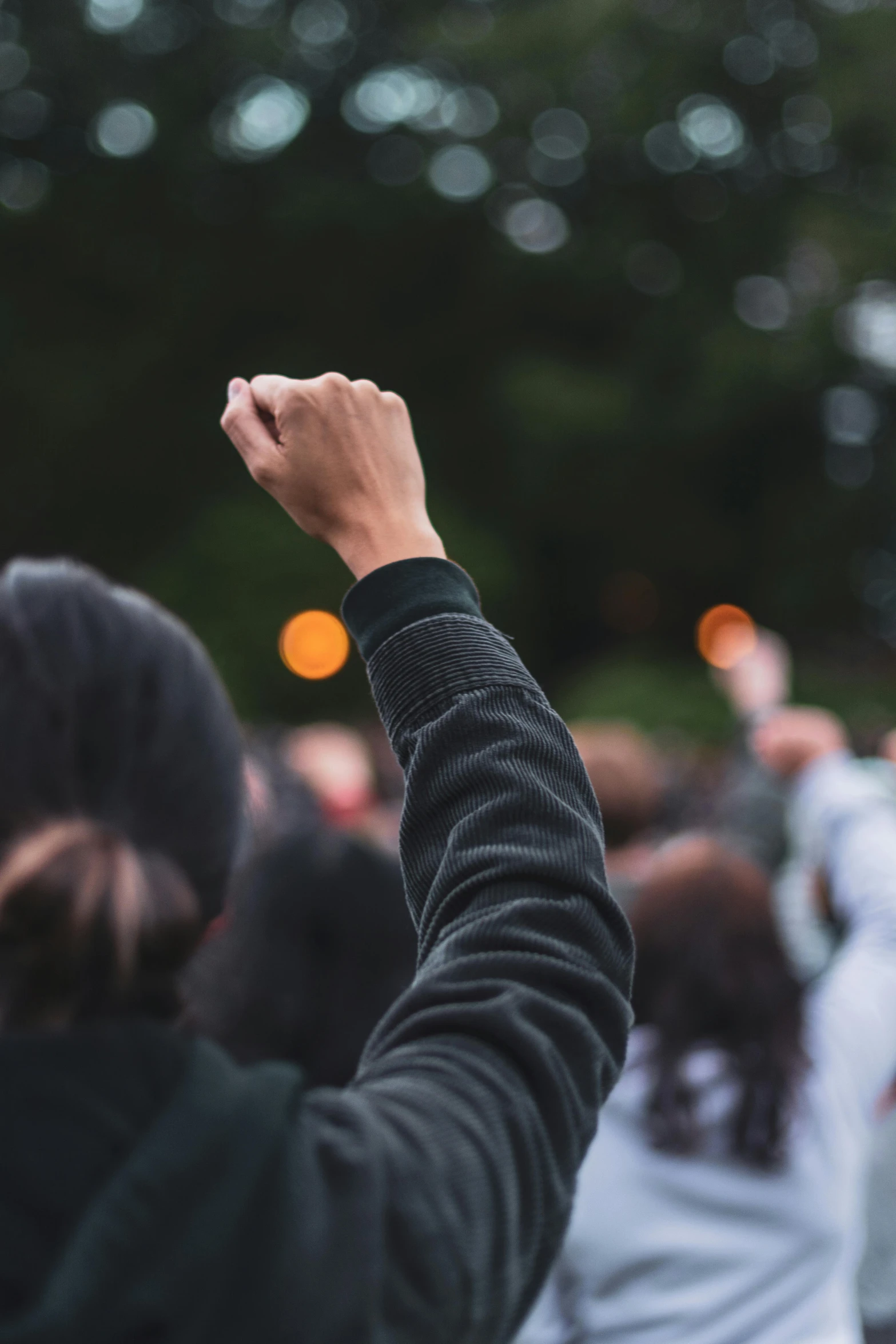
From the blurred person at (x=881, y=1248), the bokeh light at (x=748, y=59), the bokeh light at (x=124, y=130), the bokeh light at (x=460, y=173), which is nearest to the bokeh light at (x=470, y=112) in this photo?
the bokeh light at (x=460, y=173)

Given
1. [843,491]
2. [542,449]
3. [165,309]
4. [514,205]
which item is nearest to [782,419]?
[843,491]

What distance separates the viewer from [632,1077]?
1834 mm

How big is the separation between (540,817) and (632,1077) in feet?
3.25

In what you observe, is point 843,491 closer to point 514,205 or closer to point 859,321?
point 859,321

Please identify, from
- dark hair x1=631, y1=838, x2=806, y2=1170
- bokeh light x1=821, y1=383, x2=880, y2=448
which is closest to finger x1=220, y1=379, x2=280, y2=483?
dark hair x1=631, y1=838, x2=806, y2=1170

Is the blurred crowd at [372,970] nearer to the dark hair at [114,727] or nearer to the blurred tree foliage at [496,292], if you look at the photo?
the dark hair at [114,727]

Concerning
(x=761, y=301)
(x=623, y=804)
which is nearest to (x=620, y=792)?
(x=623, y=804)

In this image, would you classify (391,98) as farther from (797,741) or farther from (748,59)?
(797,741)

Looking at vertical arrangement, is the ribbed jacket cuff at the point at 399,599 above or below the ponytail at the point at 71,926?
above

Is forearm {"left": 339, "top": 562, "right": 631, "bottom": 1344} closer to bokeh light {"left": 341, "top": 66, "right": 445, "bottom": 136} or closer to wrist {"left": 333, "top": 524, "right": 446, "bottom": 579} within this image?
wrist {"left": 333, "top": 524, "right": 446, "bottom": 579}

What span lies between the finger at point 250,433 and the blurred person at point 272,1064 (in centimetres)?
3

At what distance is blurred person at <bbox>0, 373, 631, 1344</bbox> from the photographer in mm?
749

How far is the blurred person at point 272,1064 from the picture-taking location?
75cm

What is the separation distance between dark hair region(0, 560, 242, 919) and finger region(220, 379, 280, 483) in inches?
8.7
